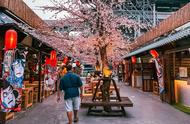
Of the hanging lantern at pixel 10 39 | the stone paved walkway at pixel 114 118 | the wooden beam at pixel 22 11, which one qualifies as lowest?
the stone paved walkway at pixel 114 118

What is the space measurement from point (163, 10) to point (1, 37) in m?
38.7

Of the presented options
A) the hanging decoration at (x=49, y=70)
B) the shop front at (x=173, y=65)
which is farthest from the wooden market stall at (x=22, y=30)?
the shop front at (x=173, y=65)

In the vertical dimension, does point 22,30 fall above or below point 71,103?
above

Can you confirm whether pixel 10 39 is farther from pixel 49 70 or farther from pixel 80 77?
pixel 49 70

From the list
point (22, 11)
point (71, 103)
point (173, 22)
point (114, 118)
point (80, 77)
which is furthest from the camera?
point (173, 22)

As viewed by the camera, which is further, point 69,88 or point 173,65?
point 173,65

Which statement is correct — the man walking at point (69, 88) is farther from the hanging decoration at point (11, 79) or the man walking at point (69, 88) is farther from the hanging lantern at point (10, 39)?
the hanging lantern at point (10, 39)

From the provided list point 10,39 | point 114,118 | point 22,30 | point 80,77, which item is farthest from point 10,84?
point 80,77

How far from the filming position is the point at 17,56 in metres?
7.01

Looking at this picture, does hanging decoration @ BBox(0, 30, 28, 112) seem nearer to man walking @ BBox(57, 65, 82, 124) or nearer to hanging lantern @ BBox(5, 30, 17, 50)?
hanging lantern @ BBox(5, 30, 17, 50)

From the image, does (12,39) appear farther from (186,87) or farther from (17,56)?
(186,87)

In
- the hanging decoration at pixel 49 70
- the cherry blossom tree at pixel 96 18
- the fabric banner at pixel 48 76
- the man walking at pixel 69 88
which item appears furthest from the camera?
the fabric banner at pixel 48 76

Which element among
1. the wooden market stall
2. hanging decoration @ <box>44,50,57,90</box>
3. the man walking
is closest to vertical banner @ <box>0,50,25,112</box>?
the wooden market stall

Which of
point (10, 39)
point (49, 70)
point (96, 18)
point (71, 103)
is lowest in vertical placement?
point (71, 103)
